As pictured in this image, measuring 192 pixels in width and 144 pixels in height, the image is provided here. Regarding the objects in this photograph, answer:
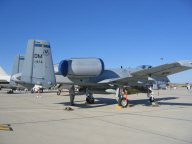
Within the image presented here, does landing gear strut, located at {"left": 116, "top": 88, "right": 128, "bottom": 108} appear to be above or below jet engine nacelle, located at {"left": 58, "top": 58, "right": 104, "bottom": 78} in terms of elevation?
below

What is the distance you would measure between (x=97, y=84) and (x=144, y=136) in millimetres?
10700

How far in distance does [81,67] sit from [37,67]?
9.61 feet

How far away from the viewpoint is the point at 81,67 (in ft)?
52.0

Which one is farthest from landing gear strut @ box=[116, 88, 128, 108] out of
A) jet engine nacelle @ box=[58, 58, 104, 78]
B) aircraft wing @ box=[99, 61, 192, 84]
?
jet engine nacelle @ box=[58, 58, 104, 78]

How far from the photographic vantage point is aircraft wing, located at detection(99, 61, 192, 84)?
1473 cm

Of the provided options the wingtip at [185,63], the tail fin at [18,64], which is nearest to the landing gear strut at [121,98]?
the wingtip at [185,63]

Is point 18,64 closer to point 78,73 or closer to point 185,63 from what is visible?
point 78,73

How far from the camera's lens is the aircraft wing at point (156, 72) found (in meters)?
14.7

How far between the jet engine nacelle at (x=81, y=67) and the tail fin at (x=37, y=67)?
95 cm

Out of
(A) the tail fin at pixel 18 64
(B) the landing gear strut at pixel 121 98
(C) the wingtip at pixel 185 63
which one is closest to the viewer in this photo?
(C) the wingtip at pixel 185 63

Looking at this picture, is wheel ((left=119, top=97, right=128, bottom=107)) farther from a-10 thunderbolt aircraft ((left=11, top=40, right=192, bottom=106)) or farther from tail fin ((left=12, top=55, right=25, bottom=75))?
tail fin ((left=12, top=55, right=25, bottom=75))

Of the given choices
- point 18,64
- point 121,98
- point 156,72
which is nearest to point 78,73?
point 121,98

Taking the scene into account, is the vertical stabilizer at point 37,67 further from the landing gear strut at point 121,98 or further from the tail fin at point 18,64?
the tail fin at point 18,64

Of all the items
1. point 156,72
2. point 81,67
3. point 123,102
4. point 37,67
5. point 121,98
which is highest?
point 81,67
